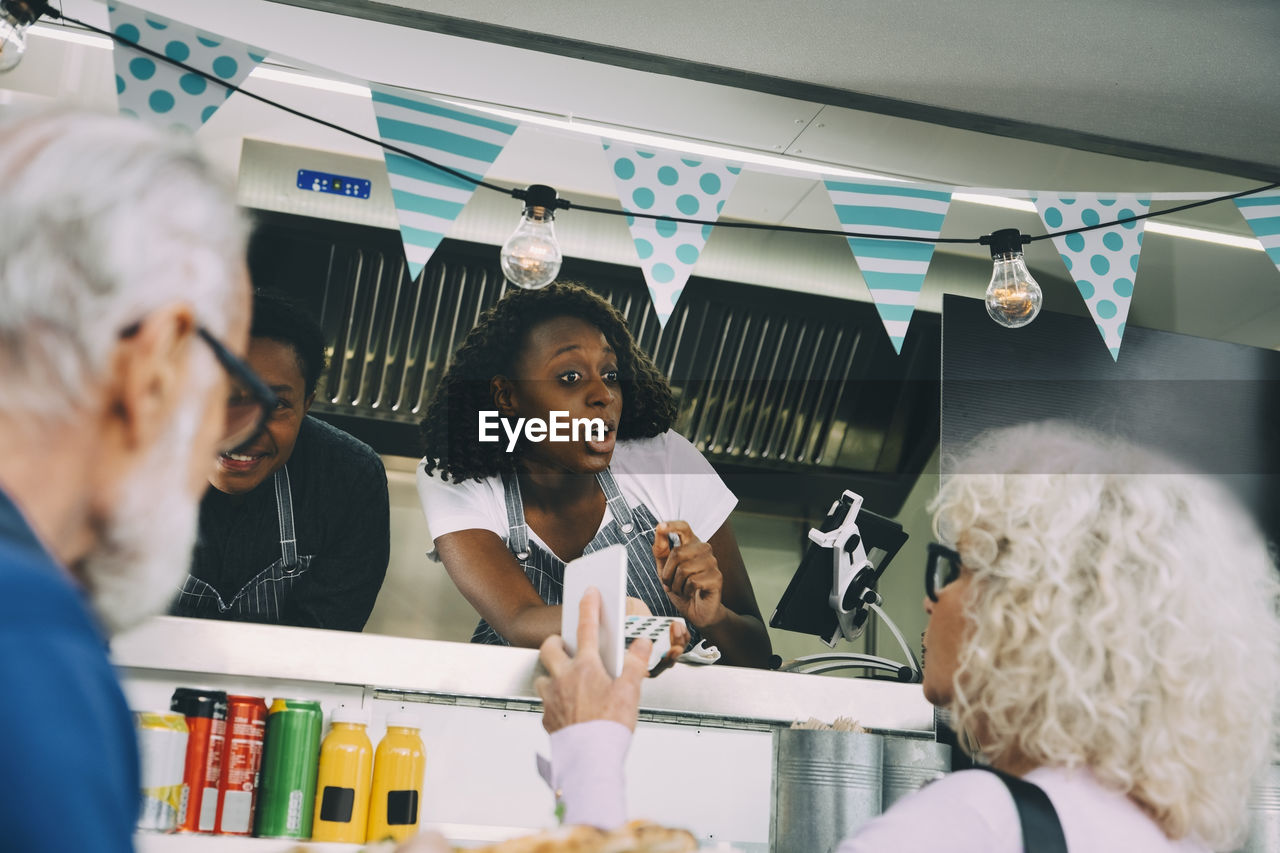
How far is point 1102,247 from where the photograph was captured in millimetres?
2457

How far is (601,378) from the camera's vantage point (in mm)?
2832

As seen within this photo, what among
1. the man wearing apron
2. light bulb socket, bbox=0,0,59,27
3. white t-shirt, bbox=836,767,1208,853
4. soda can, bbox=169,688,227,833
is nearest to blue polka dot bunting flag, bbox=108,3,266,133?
light bulb socket, bbox=0,0,59,27

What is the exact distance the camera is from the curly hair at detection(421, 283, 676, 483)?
2.86 m

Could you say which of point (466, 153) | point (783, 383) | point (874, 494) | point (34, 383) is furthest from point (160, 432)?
point (874, 494)

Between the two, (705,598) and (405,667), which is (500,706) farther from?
(705,598)

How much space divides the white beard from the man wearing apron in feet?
6.41

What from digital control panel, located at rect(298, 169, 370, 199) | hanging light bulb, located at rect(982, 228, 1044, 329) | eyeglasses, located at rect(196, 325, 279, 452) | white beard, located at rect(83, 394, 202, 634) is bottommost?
white beard, located at rect(83, 394, 202, 634)

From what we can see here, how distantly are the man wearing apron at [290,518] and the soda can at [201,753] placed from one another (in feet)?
Result: 3.09

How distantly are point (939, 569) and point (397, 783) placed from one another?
1.01 meters

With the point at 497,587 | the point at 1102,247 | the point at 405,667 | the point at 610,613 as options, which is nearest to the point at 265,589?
the point at 497,587

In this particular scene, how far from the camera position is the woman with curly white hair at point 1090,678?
3.95 ft

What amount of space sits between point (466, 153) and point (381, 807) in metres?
1.29

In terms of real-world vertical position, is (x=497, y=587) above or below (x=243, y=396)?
above

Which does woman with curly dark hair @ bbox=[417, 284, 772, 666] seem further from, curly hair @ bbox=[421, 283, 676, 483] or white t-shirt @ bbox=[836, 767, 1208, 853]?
white t-shirt @ bbox=[836, 767, 1208, 853]
